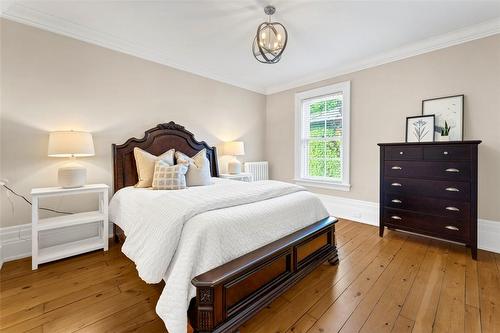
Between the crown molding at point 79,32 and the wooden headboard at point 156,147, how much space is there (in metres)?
0.95

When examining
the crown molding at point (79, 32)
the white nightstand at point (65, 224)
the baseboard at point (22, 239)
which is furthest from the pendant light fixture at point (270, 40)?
the baseboard at point (22, 239)

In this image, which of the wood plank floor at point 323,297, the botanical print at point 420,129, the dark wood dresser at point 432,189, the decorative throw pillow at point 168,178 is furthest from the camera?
the botanical print at point 420,129

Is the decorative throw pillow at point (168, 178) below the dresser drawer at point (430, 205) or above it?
above

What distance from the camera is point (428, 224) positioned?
8.35 ft

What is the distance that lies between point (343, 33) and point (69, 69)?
3.20 meters

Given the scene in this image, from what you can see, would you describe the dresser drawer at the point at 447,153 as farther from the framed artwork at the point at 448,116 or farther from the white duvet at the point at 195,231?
the white duvet at the point at 195,231

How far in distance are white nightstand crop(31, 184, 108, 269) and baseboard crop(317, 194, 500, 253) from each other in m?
3.35

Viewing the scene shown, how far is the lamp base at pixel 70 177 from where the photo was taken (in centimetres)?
225

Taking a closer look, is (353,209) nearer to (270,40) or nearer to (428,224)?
(428,224)

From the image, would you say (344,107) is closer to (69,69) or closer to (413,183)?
(413,183)

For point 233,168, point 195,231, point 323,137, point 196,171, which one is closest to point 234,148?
point 233,168

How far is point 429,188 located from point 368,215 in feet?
3.43

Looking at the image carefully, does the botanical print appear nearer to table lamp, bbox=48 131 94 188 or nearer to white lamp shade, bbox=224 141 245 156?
white lamp shade, bbox=224 141 245 156

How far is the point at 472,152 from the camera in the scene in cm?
225
